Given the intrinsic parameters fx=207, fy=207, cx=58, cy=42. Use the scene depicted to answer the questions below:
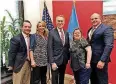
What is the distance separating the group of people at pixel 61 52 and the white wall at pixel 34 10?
1448 millimetres

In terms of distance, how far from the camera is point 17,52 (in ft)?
10.4

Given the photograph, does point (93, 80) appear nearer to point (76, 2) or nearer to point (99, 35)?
point (99, 35)

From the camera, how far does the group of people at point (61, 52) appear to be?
2953mm

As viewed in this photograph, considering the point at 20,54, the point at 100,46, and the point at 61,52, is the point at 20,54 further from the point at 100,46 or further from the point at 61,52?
the point at 100,46

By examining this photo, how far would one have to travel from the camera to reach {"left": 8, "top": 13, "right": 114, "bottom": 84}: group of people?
9.69 ft

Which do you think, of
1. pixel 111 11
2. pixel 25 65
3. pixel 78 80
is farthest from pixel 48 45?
pixel 111 11

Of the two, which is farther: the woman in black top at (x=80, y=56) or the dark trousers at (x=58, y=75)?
the dark trousers at (x=58, y=75)

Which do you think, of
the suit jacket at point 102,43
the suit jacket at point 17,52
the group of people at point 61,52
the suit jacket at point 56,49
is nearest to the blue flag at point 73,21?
the group of people at point 61,52

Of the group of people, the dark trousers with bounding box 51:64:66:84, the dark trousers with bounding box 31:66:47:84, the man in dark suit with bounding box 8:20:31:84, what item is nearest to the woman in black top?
the group of people

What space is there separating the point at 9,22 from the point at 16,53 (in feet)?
5.31

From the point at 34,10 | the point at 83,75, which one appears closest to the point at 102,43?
the point at 83,75

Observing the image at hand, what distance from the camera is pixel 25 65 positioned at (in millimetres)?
3219

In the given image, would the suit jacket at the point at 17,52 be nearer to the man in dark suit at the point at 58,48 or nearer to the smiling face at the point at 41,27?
the smiling face at the point at 41,27

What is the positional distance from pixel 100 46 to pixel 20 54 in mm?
1202
